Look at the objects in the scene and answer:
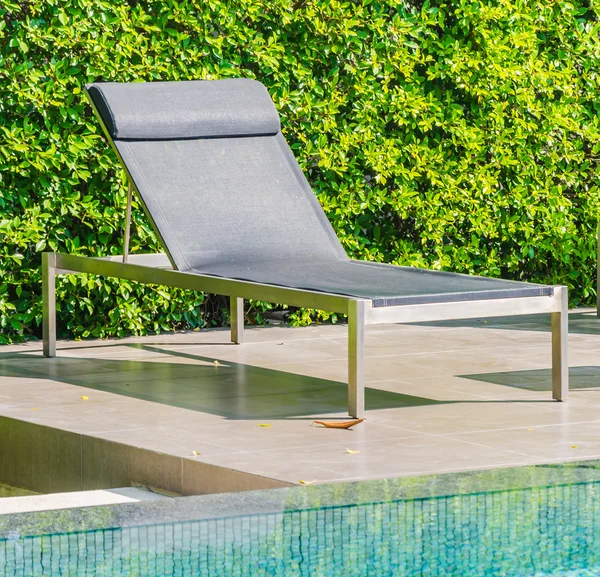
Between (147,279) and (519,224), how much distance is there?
127 inches

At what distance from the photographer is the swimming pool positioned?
349 cm

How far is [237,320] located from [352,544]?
3715mm

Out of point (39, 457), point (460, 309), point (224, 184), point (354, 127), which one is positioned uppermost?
point (354, 127)

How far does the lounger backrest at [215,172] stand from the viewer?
6.41 m

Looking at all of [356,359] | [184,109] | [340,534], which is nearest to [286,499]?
[340,534]

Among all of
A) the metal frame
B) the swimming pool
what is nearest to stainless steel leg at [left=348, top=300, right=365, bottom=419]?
the metal frame

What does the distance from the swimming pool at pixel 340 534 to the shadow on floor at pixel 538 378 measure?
5.99ft

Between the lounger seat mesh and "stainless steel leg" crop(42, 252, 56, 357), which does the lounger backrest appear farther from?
"stainless steel leg" crop(42, 252, 56, 357)

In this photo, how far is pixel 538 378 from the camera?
618 centimetres

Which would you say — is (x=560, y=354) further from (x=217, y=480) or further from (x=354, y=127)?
(x=354, y=127)

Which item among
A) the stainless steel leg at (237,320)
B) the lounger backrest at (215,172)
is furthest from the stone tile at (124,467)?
the stainless steel leg at (237,320)

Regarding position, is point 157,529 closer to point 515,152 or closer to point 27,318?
point 27,318

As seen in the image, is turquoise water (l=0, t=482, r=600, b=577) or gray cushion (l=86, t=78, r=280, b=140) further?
gray cushion (l=86, t=78, r=280, b=140)

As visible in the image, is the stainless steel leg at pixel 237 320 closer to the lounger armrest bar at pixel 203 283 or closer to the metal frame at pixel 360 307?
the lounger armrest bar at pixel 203 283
